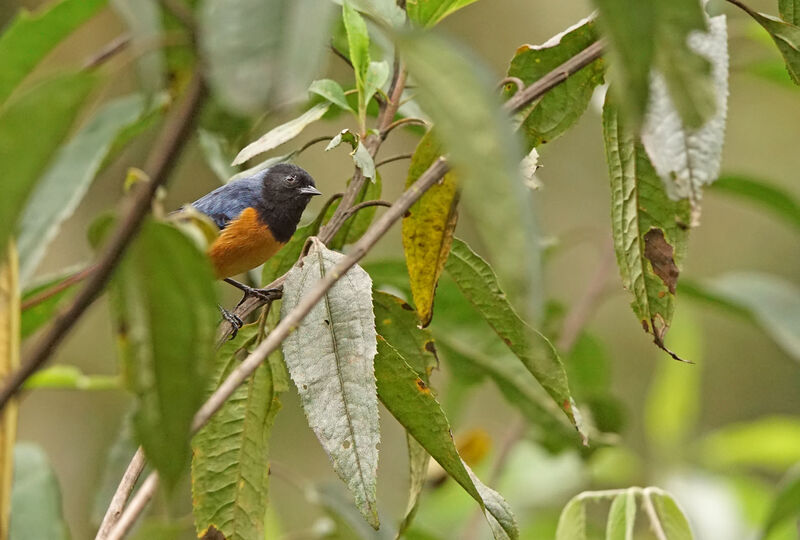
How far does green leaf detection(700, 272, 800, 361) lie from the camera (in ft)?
8.04

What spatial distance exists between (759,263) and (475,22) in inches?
112

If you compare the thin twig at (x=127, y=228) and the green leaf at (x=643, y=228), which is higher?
the thin twig at (x=127, y=228)

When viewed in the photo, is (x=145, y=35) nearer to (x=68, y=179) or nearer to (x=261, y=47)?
(x=261, y=47)

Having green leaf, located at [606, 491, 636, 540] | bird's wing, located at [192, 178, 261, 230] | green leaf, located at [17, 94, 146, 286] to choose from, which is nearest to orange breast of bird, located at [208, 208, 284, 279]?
bird's wing, located at [192, 178, 261, 230]

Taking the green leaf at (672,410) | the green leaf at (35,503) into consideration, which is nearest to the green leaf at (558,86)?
the green leaf at (35,503)

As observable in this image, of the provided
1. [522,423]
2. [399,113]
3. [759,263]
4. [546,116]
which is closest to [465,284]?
[546,116]

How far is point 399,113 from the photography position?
1.72m

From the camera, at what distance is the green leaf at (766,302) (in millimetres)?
2449

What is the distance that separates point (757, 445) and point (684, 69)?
2782 millimetres

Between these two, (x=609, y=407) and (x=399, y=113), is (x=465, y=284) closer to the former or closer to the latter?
(x=399, y=113)

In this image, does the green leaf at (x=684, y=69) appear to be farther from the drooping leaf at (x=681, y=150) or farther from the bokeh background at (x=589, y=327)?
the bokeh background at (x=589, y=327)

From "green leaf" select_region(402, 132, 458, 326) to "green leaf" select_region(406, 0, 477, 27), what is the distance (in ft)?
0.99

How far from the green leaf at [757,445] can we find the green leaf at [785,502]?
1286 millimetres

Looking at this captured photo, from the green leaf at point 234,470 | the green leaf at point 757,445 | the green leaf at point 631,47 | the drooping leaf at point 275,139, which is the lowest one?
the green leaf at point 757,445
